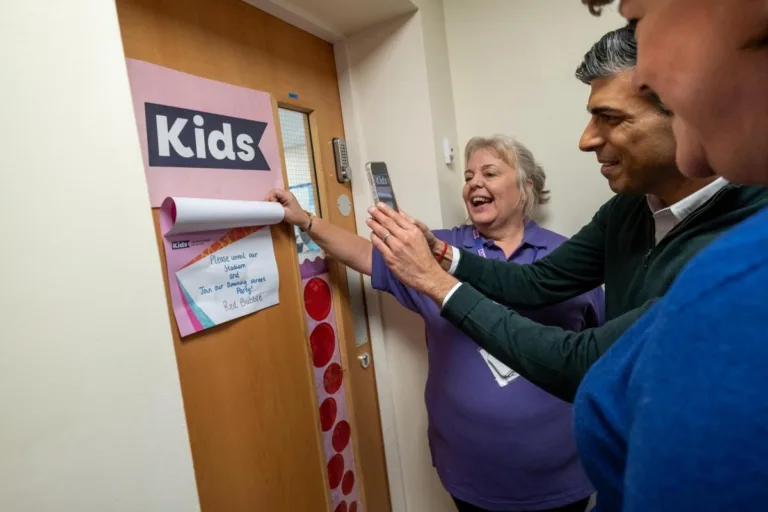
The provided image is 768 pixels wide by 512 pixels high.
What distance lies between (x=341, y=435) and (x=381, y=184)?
77 centimetres

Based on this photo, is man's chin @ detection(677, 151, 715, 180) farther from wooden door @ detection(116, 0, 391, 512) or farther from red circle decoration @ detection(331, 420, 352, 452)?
red circle decoration @ detection(331, 420, 352, 452)

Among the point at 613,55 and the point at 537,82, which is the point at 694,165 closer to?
the point at 613,55

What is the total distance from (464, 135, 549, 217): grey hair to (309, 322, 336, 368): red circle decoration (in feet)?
2.31

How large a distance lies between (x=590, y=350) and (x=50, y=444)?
75 cm

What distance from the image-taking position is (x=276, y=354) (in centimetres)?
104

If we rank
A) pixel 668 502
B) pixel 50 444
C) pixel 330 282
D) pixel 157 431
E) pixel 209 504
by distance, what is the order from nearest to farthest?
pixel 668 502
pixel 50 444
pixel 157 431
pixel 209 504
pixel 330 282

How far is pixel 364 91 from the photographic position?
142 cm

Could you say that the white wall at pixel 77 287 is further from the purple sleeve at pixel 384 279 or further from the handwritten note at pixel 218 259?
the purple sleeve at pixel 384 279

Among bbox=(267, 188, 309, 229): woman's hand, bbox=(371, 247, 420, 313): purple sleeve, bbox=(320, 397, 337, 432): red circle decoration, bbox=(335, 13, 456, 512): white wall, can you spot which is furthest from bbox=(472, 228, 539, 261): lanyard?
bbox=(320, 397, 337, 432): red circle decoration

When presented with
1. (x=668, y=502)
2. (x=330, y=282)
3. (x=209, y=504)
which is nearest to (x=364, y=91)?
(x=330, y=282)

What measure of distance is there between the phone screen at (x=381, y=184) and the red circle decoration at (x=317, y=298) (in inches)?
12.3

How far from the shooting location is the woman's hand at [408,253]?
2.89ft

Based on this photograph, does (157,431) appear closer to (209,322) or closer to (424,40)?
(209,322)

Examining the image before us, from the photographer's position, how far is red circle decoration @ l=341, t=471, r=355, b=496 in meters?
1.29
